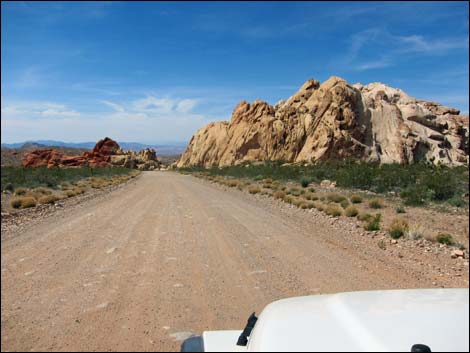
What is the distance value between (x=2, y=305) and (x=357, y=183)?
2150cm

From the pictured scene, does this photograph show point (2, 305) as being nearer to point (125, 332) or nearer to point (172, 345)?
point (125, 332)

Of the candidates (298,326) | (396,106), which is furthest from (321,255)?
(396,106)

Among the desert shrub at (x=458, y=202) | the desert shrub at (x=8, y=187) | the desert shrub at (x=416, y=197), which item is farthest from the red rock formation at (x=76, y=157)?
the desert shrub at (x=458, y=202)

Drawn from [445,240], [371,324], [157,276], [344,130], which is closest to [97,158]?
[344,130]

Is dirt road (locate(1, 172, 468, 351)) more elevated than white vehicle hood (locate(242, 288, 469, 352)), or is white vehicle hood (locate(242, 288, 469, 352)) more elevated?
white vehicle hood (locate(242, 288, 469, 352))

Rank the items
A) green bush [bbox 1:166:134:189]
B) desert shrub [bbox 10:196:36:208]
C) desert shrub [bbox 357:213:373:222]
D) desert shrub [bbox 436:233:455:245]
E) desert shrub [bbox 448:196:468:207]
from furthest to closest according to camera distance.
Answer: desert shrub [bbox 448:196:468:207] → desert shrub [bbox 357:213:373:222] → desert shrub [bbox 10:196:36:208] → green bush [bbox 1:166:134:189] → desert shrub [bbox 436:233:455:245]

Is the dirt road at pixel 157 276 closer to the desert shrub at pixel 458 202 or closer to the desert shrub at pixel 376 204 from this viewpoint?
the desert shrub at pixel 376 204

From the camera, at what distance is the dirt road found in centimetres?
322

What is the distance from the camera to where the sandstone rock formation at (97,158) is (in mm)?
86938

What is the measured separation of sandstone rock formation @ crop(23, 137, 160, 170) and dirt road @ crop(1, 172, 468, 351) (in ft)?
263

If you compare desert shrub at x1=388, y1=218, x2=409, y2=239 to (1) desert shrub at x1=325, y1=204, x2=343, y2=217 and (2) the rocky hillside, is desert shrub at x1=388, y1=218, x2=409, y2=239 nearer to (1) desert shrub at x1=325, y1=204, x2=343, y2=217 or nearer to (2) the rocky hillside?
(1) desert shrub at x1=325, y1=204, x2=343, y2=217

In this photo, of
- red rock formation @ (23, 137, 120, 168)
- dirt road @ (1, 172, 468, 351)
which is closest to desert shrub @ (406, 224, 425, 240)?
dirt road @ (1, 172, 468, 351)

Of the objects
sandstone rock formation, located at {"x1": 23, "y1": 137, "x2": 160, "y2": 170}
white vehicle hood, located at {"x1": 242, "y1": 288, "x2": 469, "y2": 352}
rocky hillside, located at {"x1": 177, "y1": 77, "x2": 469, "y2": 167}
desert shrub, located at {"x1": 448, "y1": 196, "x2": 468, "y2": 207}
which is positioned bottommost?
sandstone rock formation, located at {"x1": 23, "y1": 137, "x2": 160, "y2": 170}

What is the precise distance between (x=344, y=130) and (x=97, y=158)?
A: 61510mm
